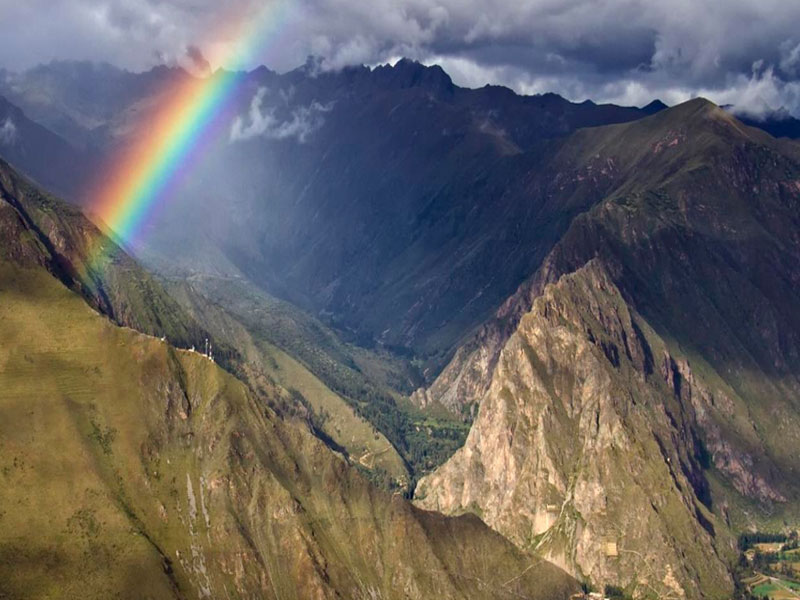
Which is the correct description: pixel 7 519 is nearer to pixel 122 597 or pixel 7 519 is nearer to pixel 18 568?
pixel 18 568

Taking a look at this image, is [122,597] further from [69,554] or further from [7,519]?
[7,519]

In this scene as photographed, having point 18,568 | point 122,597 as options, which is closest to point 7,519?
point 18,568

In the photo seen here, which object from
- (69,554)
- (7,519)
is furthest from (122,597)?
(7,519)
